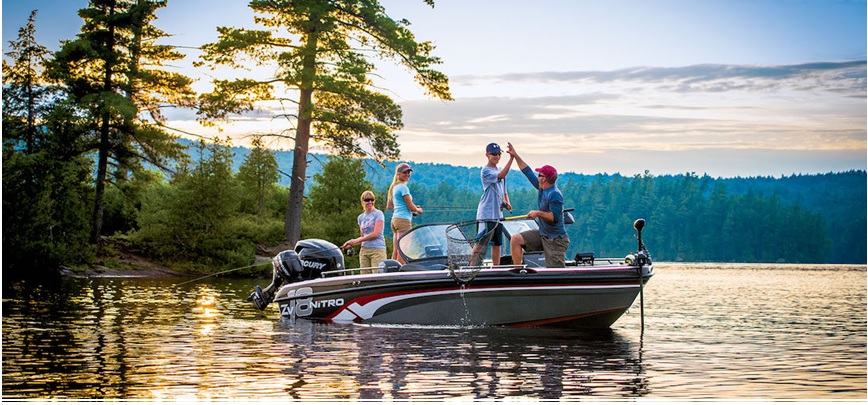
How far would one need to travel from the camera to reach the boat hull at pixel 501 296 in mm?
13586

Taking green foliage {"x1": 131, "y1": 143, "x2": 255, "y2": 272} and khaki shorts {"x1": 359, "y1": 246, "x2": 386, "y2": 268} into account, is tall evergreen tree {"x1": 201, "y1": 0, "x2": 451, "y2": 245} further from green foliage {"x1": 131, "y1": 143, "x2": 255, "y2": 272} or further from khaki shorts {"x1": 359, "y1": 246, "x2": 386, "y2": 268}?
khaki shorts {"x1": 359, "y1": 246, "x2": 386, "y2": 268}

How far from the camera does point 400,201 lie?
15.1 metres

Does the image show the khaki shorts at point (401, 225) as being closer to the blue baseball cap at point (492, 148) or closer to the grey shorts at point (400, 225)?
the grey shorts at point (400, 225)

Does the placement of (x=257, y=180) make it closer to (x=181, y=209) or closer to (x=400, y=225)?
(x=181, y=209)

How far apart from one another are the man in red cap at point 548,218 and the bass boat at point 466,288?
0.31m

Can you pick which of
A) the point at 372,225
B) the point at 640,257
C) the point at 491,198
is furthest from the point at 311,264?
the point at 640,257

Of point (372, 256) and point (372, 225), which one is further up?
point (372, 225)

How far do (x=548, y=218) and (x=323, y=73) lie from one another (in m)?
21.0

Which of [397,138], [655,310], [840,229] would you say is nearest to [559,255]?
[655,310]

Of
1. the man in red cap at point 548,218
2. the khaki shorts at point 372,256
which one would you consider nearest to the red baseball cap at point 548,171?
the man in red cap at point 548,218

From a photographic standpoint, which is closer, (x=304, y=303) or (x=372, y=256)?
(x=304, y=303)

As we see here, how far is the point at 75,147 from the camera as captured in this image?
35.2 meters

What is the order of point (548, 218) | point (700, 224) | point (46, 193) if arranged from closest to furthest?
point (548, 218)
point (46, 193)
point (700, 224)

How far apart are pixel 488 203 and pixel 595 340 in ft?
8.17
